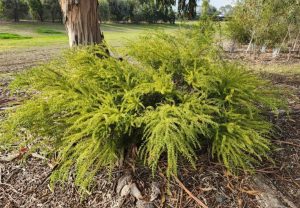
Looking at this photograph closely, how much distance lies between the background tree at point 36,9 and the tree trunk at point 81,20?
31.8m

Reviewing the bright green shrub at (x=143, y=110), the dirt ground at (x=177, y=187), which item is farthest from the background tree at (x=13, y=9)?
the dirt ground at (x=177, y=187)

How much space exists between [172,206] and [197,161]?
18.4 inches

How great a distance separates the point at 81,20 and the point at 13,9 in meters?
33.5

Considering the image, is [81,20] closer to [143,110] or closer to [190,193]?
[143,110]

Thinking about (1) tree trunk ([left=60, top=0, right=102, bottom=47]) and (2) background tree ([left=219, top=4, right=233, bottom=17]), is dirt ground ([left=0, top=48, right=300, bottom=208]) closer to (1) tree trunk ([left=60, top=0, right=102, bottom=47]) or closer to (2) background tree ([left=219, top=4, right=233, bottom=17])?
(1) tree trunk ([left=60, top=0, right=102, bottom=47])

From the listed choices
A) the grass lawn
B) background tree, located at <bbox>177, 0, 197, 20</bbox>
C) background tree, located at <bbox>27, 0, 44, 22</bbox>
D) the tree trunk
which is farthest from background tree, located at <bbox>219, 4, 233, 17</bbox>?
background tree, located at <bbox>27, 0, 44, 22</bbox>

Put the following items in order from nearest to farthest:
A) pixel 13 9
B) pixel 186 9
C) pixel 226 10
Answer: pixel 186 9 < pixel 226 10 < pixel 13 9

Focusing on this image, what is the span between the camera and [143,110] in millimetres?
2189

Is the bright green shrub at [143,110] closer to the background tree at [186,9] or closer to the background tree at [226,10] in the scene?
the background tree at [186,9]

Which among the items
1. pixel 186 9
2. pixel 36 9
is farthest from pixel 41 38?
pixel 186 9

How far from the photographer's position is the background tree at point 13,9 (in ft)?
101

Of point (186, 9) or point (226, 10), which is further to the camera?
point (226, 10)

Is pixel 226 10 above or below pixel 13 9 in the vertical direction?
above

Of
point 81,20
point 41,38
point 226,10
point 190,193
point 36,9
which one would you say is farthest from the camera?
point 36,9
